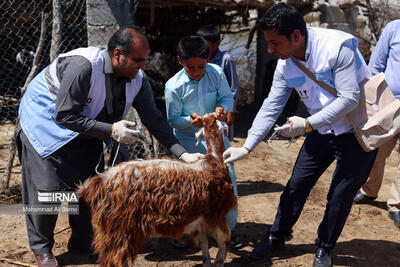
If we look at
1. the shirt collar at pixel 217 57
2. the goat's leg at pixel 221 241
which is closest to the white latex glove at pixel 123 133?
Answer: the goat's leg at pixel 221 241

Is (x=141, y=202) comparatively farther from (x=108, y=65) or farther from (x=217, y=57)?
(x=217, y=57)

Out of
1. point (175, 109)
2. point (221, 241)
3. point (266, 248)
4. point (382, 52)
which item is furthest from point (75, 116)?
point (382, 52)

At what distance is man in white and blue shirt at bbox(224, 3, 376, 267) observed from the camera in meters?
3.18

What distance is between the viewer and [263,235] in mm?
4613

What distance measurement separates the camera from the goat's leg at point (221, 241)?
11.8ft

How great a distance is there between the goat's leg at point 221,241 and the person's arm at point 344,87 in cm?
123

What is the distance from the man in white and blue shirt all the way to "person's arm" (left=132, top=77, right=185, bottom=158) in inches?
24.0

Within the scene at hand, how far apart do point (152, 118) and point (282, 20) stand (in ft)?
5.02

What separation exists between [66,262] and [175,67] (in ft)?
29.3

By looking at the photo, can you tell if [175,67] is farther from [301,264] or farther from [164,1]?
[301,264]

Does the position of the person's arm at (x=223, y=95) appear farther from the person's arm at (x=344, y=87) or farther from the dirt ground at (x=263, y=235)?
the dirt ground at (x=263, y=235)

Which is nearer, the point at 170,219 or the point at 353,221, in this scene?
the point at 170,219

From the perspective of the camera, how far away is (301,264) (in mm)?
4031

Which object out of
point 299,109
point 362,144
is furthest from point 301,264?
point 299,109
